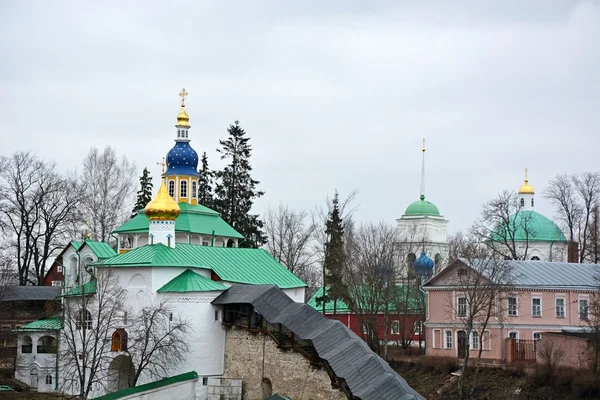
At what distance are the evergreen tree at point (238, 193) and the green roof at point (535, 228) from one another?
44.4 ft

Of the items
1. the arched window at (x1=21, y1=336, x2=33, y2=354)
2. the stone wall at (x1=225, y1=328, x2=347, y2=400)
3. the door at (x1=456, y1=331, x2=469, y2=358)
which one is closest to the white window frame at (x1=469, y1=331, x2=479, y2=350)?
the door at (x1=456, y1=331, x2=469, y2=358)

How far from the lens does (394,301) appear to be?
52.9 meters

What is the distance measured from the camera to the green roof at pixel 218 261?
4066cm

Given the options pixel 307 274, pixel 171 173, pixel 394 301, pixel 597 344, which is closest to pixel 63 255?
pixel 171 173

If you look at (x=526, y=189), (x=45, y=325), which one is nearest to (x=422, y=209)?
(x=526, y=189)

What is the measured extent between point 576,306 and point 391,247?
41.6 ft

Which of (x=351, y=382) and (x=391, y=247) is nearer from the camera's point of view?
(x=351, y=382)

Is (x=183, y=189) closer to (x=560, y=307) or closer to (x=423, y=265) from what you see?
(x=423, y=265)

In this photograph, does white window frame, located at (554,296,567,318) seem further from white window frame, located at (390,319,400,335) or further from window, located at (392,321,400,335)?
window, located at (392,321,400,335)

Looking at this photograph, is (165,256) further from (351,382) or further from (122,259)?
(351,382)

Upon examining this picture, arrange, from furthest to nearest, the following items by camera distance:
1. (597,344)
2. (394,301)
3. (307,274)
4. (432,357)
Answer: (307,274)
(394,301)
(432,357)
(597,344)

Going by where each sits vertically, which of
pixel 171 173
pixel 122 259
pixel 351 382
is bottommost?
pixel 351 382

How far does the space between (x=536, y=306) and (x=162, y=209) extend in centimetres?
1425

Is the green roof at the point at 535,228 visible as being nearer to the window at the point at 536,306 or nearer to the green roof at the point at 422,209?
the green roof at the point at 422,209
